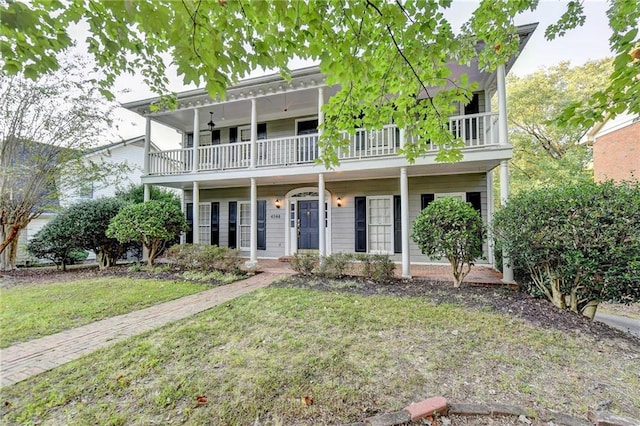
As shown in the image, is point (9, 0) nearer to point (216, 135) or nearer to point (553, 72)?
point (216, 135)

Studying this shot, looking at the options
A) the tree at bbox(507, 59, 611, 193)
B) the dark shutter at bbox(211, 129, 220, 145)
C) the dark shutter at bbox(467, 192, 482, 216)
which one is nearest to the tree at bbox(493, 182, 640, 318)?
the dark shutter at bbox(467, 192, 482, 216)

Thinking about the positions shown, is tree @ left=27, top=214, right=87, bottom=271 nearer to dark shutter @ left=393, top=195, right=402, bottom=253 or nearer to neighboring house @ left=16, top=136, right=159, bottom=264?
neighboring house @ left=16, top=136, right=159, bottom=264

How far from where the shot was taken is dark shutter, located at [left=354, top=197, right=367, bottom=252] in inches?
374

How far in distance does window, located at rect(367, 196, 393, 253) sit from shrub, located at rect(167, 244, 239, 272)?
4.46 metres

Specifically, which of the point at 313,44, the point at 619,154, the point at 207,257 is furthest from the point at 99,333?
the point at 619,154

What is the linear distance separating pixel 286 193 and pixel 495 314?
7.66 m

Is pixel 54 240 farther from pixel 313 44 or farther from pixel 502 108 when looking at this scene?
pixel 502 108

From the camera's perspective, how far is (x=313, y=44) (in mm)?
2750

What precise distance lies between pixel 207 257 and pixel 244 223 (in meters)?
3.40

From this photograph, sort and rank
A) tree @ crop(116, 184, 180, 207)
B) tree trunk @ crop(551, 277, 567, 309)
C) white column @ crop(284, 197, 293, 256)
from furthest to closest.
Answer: tree @ crop(116, 184, 180, 207) < white column @ crop(284, 197, 293, 256) < tree trunk @ crop(551, 277, 567, 309)

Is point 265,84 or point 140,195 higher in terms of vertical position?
point 265,84

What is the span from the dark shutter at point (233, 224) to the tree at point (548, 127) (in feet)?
47.5

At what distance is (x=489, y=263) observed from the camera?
28.1 ft

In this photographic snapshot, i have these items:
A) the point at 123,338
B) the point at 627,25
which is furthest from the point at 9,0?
the point at 627,25
